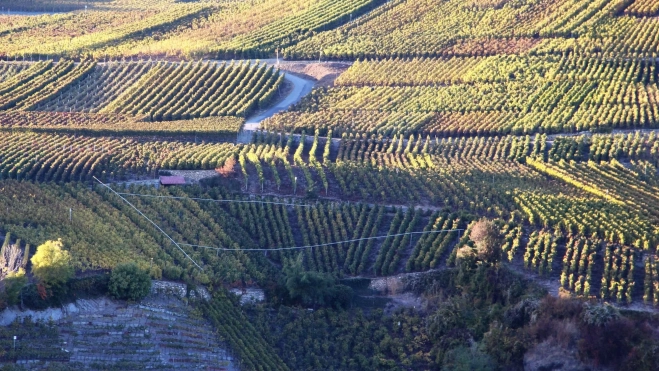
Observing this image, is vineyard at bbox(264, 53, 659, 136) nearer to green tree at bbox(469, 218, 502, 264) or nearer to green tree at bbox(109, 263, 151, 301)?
green tree at bbox(469, 218, 502, 264)

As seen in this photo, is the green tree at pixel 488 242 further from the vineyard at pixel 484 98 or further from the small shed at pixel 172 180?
the vineyard at pixel 484 98

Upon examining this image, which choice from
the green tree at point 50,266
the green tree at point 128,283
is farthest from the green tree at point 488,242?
the green tree at point 50,266

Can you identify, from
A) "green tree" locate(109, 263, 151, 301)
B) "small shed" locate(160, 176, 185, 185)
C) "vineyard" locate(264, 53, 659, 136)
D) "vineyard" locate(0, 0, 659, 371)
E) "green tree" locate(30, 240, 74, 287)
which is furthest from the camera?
"vineyard" locate(264, 53, 659, 136)

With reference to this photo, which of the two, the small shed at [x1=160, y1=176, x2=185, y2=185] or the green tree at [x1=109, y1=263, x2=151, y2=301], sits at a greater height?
the small shed at [x1=160, y1=176, x2=185, y2=185]

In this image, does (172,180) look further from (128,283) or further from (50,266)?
(50,266)

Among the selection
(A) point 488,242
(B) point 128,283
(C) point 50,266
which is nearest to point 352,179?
(A) point 488,242

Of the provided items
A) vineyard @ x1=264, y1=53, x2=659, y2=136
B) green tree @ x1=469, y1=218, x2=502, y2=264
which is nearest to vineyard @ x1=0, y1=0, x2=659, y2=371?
green tree @ x1=469, y1=218, x2=502, y2=264

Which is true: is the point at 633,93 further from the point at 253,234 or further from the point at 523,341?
the point at 523,341
